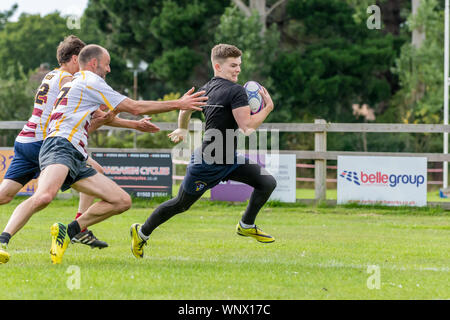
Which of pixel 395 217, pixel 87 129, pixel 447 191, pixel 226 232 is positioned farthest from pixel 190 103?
pixel 447 191

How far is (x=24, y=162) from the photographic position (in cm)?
797

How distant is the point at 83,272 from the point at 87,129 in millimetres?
1489

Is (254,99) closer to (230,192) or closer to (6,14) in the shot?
(230,192)

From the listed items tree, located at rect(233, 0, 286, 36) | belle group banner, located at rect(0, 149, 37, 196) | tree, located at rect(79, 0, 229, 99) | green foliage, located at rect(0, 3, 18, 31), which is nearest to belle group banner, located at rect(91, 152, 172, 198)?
belle group banner, located at rect(0, 149, 37, 196)

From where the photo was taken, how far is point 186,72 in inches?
1406

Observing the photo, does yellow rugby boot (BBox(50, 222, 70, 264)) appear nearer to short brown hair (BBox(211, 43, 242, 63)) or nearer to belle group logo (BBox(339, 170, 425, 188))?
short brown hair (BBox(211, 43, 242, 63))

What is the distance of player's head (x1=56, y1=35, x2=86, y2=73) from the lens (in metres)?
8.02

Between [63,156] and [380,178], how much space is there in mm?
8628

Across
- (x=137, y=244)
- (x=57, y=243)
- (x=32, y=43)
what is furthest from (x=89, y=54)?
(x=32, y=43)

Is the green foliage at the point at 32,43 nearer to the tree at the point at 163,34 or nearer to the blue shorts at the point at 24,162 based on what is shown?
the tree at the point at 163,34

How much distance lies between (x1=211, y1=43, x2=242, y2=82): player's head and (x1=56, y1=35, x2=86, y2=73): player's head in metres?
1.41

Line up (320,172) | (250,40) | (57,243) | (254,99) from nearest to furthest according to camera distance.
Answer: (57,243) < (254,99) < (320,172) < (250,40)

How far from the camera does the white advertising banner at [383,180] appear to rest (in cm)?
1427
